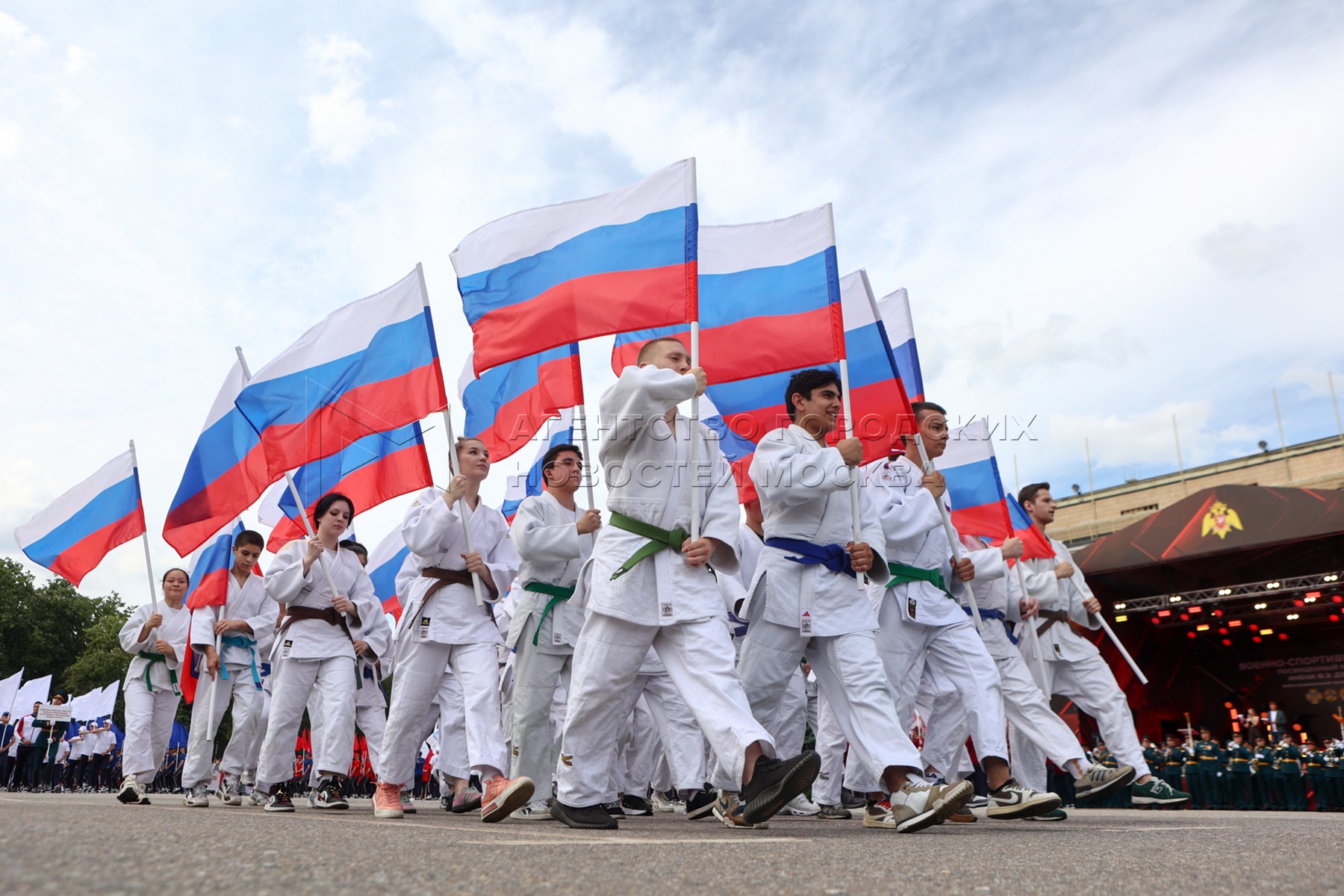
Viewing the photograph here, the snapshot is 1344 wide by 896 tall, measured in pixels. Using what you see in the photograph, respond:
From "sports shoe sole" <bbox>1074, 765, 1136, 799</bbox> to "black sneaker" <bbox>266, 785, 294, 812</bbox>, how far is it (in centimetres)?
542

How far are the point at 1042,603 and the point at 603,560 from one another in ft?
16.4

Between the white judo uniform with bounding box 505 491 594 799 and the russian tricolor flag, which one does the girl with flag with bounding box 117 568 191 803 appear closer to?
the russian tricolor flag

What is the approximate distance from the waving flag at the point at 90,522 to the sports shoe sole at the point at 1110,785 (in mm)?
8324

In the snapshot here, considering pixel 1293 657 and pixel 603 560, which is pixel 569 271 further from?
pixel 1293 657

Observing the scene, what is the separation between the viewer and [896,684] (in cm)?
588

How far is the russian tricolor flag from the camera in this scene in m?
8.72

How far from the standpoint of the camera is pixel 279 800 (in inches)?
282

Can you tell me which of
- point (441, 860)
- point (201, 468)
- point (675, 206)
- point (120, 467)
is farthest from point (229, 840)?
point (120, 467)

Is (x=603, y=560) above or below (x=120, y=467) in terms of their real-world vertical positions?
below

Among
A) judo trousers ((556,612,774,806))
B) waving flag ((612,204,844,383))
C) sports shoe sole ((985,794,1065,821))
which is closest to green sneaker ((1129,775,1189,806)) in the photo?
sports shoe sole ((985,794,1065,821))

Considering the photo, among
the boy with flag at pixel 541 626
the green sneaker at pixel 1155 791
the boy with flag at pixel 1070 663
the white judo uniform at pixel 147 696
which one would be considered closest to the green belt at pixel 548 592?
the boy with flag at pixel 541 626

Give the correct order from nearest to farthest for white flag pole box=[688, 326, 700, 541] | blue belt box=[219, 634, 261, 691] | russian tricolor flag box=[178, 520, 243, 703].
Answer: white flag pole box=[688, 326, 700, 541] → blue belt box=[219, 634, 261, 691] → russian tricolor flag box=[178, 520, 243, 703]

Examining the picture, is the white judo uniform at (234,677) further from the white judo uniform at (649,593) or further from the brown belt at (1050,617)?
the brown belt at (1050,617)

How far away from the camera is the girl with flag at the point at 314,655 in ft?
23.3
